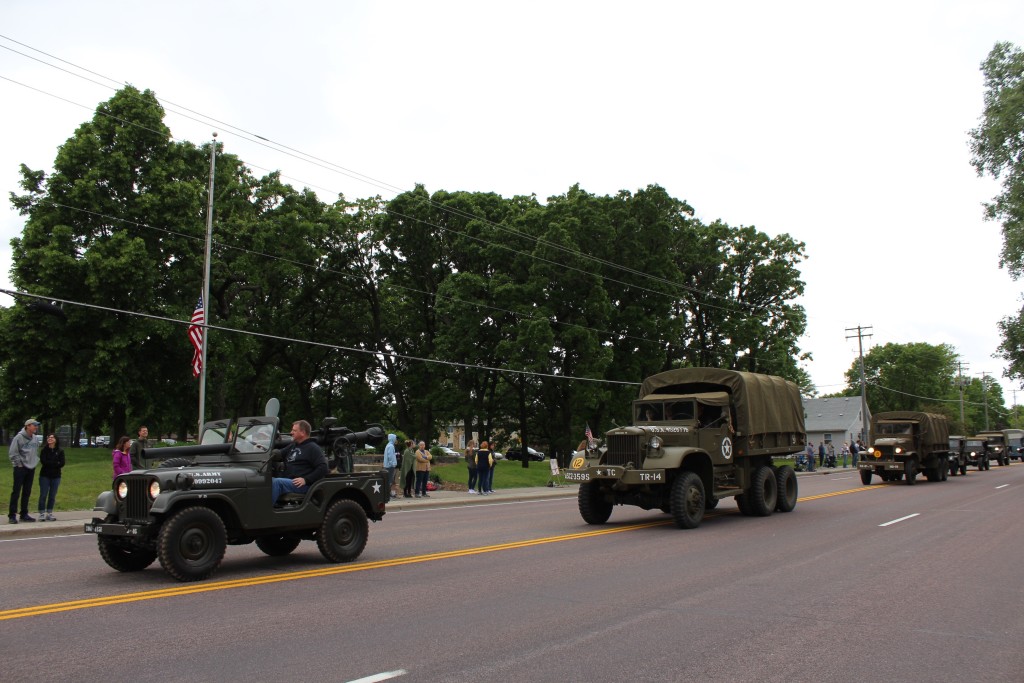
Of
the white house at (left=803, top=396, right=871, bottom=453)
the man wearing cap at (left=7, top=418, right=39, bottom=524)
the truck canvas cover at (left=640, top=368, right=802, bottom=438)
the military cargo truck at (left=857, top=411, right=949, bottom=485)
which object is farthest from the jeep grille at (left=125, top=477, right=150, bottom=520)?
the white house at (left=803, top=396, right=871, bottom=453)

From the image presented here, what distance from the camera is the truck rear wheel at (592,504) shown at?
1658cm

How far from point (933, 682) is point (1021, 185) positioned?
30144mm

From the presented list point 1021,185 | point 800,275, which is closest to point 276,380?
point 800,275

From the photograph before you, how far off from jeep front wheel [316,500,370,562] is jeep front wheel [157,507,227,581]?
1.53 metres

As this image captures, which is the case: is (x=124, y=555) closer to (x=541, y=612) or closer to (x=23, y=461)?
(x=541, y=612)

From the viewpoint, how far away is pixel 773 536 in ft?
47.5

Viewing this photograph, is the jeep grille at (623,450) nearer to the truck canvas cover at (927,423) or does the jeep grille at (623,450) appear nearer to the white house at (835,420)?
the truck canvas cover at (927,423)

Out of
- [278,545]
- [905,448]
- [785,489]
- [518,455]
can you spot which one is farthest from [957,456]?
[278,545]

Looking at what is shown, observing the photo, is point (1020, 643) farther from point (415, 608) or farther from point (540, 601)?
point (415, 608)

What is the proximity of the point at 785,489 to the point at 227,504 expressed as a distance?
14.0m

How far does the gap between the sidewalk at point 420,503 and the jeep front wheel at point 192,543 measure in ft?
24.8

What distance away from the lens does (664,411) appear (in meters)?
18.0

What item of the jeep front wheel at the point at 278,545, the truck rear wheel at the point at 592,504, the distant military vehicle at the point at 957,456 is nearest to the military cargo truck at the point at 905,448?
the distant military vehicle at the point at 957,456

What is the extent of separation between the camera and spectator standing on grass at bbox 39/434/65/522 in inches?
677
